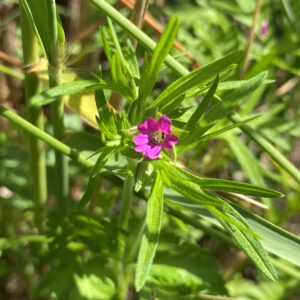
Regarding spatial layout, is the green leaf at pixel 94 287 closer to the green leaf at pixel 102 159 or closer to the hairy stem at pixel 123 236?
the hairy stem at pixel 123 236

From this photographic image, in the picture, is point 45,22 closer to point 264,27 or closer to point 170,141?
point 170,141

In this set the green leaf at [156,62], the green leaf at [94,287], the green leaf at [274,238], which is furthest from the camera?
the green leaf at [94,287]

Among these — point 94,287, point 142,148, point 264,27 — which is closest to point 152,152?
point 142,148

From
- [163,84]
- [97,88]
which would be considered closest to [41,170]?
[97,88]

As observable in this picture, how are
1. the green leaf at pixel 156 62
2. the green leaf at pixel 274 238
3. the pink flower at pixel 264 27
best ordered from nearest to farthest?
the green leaf at pixel 156 62
the green leaf at pixel 274 238
the pink flower at pixel 264 27

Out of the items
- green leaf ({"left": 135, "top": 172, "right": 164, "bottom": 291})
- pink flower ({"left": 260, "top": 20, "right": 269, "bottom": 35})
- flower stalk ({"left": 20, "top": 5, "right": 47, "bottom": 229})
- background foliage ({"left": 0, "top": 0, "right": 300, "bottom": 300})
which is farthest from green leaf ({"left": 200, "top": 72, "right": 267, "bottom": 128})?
pink flower ({"left": 260, "top": 20, "right": 269, "bottom": 35})

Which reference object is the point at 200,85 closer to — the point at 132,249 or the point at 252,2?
the point at 132,249

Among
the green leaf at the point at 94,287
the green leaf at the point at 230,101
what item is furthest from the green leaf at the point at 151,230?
the green leaf at the point at 94,287
